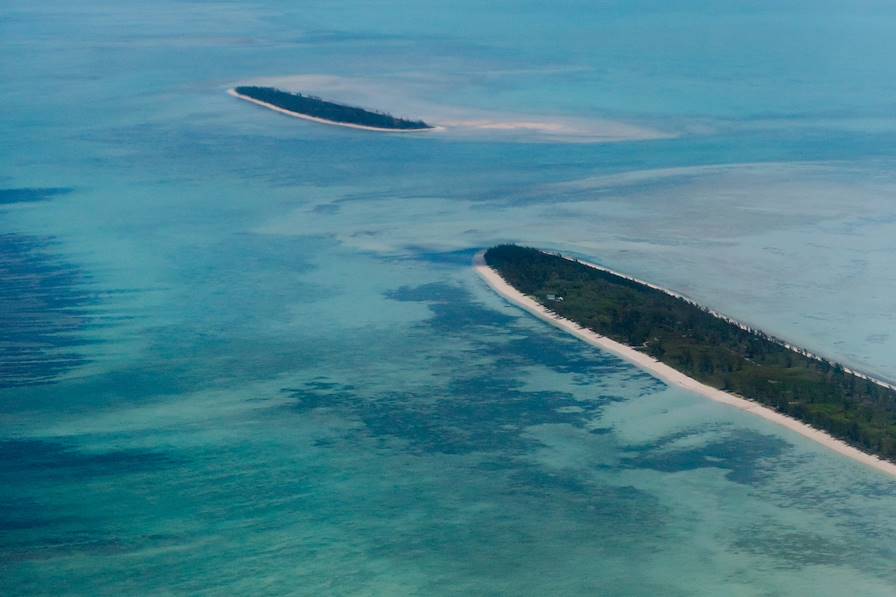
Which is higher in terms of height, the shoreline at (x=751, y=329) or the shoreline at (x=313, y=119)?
the shoreline at (x=313, y=119)

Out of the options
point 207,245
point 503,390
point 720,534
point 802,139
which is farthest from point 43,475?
Result: point 802,139

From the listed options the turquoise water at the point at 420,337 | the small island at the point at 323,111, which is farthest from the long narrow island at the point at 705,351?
the small island at the point at 323,111

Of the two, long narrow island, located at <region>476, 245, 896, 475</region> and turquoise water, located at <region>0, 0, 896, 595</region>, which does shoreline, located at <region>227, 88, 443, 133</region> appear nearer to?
turquoise water, located at <region>0, 0, 896, 595</region>

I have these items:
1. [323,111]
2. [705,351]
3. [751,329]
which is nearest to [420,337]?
[705,351]

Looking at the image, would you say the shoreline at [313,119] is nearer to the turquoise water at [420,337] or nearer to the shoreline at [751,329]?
the turquoise water at [420,337]

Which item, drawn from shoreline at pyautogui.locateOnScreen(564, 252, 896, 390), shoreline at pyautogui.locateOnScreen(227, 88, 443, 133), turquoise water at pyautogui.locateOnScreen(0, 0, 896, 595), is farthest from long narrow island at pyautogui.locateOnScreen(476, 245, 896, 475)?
shoreline at pyautogui.locateOnScreen(227, 88, 443, 133)

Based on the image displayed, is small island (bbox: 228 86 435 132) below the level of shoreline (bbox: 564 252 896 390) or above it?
above
